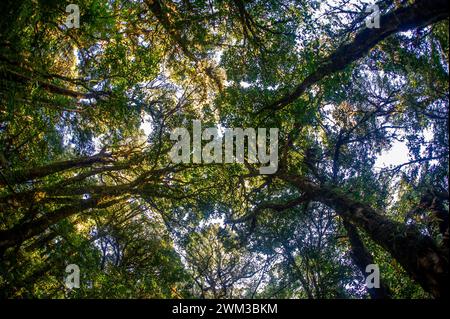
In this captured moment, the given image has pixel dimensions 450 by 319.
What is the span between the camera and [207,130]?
8.72 meters

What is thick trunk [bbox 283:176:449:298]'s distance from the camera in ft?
12.9

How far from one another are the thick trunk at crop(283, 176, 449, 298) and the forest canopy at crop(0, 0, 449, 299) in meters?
0.02

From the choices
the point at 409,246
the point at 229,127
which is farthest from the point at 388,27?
the point at 229,127

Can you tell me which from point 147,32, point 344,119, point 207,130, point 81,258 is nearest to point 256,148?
point 207,130

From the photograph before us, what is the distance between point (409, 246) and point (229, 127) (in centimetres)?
538

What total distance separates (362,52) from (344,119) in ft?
11.7

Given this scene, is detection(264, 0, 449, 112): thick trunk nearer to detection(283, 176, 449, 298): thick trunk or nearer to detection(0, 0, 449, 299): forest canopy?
detection(0, 0, 449, 299): forest canopy

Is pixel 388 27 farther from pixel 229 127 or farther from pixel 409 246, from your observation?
pixel 229 127

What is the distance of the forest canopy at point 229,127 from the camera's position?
209 inches

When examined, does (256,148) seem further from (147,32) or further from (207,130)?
(147,32)

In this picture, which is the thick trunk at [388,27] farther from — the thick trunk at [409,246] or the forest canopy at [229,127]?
the thick trunk at [409,246]

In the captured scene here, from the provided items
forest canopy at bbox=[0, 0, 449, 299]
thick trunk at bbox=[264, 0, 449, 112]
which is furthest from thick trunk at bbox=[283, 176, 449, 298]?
thick trunk at bbox=[264, 0, 449, 112]

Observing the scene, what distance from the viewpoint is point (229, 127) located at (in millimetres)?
8547
